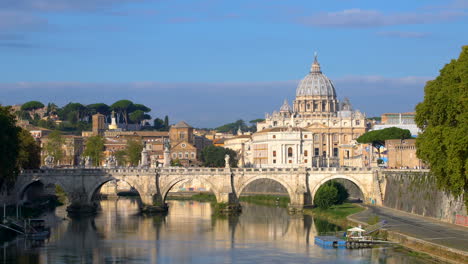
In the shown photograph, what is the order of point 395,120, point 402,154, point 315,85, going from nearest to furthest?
point 402,154
point 395,120
point 315,85

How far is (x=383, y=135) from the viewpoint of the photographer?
9981 cm

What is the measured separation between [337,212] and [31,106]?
117m

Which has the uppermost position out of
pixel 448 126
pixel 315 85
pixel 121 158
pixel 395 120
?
pixel 315 85

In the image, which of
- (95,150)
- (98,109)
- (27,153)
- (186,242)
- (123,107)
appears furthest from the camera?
(98,109)

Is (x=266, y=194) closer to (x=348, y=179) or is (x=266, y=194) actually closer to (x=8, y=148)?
(x=348, y=179)

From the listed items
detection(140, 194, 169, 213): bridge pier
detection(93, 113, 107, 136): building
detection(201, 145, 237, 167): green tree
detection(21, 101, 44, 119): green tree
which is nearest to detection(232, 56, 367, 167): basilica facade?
detection(201, 145, 237, 167): green tree

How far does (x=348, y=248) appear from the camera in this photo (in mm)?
49750

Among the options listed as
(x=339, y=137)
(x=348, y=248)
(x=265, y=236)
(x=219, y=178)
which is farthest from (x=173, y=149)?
(x=348, y=248)

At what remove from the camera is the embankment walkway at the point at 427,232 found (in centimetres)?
4250

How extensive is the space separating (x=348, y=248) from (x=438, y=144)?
7960 millimetres

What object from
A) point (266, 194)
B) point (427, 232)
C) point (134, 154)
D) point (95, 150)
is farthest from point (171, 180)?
point (95, 150)

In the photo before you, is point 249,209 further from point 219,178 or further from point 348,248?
point 348,248

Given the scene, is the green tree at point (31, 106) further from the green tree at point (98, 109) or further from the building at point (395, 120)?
the building at point (395, 120)

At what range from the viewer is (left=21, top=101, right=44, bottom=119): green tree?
172750 millimetres
